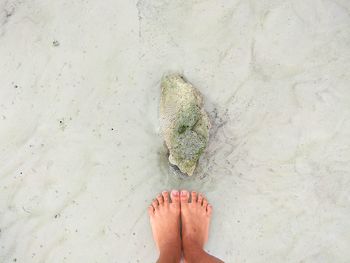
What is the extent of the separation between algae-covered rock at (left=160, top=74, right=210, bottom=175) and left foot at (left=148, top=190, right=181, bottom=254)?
0.28 meters

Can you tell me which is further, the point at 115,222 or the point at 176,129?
the point at 115,222

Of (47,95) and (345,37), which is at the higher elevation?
(47,95)

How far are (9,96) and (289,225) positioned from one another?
211 cm

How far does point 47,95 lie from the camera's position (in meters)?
3.05

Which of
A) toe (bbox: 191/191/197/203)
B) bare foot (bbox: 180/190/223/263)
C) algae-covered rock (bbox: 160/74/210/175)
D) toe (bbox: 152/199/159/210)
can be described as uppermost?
algae-covered rock (bbox: 160/74/210/175)

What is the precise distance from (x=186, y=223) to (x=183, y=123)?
790 mm

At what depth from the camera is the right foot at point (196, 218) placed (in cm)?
311

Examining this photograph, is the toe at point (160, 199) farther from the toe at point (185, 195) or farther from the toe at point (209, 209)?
the toe at point (209, 209)

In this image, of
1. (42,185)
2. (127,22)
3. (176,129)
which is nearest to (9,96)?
(42,185)

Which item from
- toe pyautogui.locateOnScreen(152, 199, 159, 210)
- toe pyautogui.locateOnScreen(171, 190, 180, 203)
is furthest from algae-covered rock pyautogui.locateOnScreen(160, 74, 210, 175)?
toe pyautogui.locateOnScreen(152, 199, 159, 210)

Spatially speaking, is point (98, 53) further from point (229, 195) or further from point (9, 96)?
point (229, 195)

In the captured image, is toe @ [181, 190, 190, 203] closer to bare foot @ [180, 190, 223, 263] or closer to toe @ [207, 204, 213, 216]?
bare foot @ [180, 190, 223, 263]

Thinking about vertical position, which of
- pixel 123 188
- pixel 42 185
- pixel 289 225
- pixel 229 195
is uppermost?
pixel 42 185

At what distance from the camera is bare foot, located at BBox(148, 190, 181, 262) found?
305 cm
